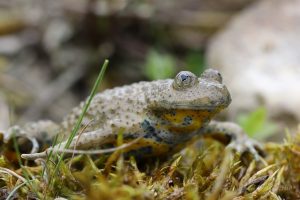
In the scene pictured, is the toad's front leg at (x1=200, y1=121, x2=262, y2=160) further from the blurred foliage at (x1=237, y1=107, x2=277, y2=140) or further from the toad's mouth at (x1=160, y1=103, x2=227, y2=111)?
the blurred foliage at (x1=237, y1=107, x2=277, y2=140)

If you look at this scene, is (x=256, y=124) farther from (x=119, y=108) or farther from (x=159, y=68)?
(x=159, y=68)

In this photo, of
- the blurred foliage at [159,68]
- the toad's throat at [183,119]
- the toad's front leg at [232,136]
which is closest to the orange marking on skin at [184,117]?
the toad's throat at [183,119]

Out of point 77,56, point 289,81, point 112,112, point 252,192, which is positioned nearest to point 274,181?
point 252,192

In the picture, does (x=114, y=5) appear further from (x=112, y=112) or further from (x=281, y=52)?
(x=112, y=112)

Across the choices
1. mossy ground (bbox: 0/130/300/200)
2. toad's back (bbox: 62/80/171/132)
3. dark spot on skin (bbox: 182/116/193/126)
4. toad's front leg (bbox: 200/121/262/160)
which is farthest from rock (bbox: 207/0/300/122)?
dark spot on skin (bbox: 182/116/193/126)

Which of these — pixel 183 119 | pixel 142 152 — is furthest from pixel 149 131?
Result: pixel 183 119

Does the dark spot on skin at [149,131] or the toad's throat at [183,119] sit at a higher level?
the toad's throat at [183,119]

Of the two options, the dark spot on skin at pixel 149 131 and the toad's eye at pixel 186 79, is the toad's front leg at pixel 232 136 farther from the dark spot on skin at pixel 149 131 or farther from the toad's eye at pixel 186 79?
the toad's eye at pixel 186 79
